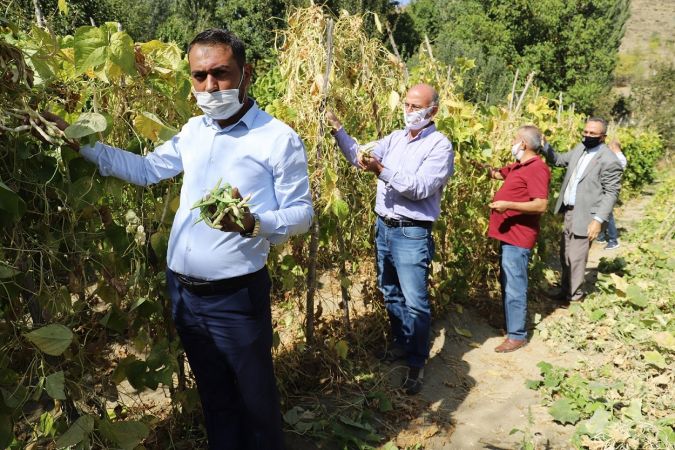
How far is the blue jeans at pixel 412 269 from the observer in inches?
114

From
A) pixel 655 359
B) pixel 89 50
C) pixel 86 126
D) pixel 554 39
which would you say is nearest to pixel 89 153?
pixel 86 126

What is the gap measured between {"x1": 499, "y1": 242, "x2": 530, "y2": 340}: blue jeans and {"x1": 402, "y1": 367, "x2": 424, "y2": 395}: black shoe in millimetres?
1046

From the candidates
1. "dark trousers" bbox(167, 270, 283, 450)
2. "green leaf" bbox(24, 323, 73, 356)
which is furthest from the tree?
"green leaf" bbox(24, 323, 73, 356)

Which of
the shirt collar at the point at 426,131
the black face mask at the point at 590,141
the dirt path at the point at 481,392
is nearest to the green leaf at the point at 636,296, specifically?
Answer: the dirt path at the point at 481,392

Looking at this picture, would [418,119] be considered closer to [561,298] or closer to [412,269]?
[412,269]

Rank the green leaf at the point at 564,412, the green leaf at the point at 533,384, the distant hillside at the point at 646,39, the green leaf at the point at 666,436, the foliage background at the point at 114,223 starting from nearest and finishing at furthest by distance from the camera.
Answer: the foliage background at the point at 114,223 → the green leaf at the point at 666,436 → the green leaf at the point at 564,412 → the green leaf at the point at 533,384 → the distant hillside at the point at 646,39

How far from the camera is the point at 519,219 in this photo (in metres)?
3.61

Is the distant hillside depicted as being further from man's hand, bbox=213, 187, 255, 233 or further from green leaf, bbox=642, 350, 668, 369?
man's hand, bbox=213, 187, 255, 233

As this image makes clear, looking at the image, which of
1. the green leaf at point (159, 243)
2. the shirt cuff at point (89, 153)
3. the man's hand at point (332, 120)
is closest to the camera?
the shirt cuff at point (89, 153)

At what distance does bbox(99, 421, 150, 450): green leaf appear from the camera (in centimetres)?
164

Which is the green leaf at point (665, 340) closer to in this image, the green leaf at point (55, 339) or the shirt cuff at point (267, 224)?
the shirt cuff at point (267, 224)

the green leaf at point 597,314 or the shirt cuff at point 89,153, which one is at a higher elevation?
the shirt cuff at point 89,153

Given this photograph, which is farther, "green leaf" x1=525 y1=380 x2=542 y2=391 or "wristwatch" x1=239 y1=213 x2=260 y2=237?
"green leaf" x1=525 y1=380 x2=542 y2=391

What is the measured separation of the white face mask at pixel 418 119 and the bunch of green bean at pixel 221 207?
1.65m
